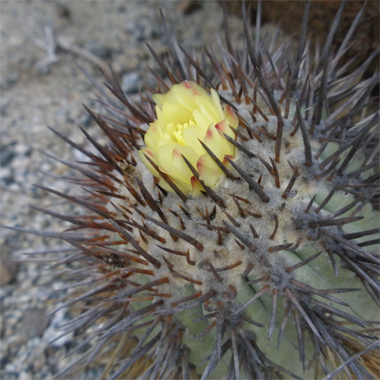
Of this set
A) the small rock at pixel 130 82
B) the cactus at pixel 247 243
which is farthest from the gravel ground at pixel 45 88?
the cactus at pixel 247 243

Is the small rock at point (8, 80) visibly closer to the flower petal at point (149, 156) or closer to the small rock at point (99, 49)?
the small rock at point (99, 49)

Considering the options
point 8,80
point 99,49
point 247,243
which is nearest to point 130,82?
point 99,49

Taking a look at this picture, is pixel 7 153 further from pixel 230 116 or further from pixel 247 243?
pixel 247 243

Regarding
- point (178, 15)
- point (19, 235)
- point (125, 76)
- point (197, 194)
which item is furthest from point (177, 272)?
point (178, 15)

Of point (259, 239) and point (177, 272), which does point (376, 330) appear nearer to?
point (259, 239)

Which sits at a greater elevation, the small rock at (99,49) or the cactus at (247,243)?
the small rock at (99,49)

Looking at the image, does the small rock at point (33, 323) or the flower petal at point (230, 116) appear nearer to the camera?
the flower petal at point (230, 116)
